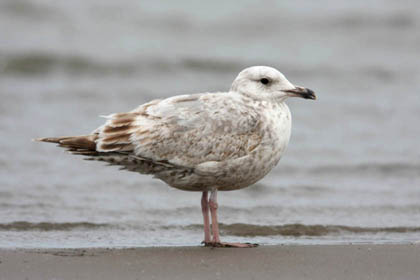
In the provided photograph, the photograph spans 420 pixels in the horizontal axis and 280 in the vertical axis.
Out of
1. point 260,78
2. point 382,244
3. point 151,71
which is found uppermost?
point 151,71

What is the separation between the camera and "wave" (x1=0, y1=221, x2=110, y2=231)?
7.44m

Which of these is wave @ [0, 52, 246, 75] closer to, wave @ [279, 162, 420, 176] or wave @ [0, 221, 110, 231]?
wave @ [279, 162, 420, 176]

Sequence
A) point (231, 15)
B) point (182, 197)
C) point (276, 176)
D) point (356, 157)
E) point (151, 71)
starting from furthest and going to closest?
point (231, 15)
point (151, 71)
point (356, 157)
point (276, 176)
point (182, 197)

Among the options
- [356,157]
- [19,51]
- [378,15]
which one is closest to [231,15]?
[378,15]

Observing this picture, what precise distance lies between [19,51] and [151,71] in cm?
273

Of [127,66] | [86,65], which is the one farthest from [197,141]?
[86,65]

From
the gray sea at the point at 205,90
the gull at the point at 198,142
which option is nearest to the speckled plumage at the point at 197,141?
the gull at the point at 198,142

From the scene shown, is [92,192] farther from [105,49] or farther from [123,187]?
[105,49]

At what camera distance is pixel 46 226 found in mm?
7543

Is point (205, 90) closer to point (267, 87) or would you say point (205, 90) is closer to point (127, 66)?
point (127, 66)

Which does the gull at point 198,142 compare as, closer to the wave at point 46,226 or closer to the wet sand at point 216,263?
the wet sand at point 216,263

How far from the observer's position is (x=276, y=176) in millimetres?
10016

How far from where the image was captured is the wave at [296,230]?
24.9ft

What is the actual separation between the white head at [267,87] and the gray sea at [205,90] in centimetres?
137
